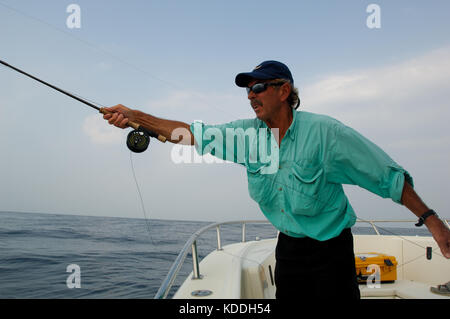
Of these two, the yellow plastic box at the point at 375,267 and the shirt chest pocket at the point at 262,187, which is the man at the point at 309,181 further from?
the yellow plastic box at the point at 375,267

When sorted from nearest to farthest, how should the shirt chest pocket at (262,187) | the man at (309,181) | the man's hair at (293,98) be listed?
the man at (309,181) < the shirt chest pocket at (262,187) < the man's hair at (293,98)

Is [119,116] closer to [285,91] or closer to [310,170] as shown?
[285,91]

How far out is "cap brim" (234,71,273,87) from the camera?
5.87ft

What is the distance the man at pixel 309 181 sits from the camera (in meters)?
1.49

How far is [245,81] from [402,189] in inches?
39.1

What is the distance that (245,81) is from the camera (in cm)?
187

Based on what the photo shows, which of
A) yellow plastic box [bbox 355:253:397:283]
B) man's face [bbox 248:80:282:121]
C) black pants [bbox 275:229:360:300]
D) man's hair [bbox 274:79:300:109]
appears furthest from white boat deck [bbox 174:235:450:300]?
man's hair [bbox 274:79:300:109]

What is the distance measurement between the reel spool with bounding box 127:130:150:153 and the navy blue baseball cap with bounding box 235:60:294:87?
2.29ft

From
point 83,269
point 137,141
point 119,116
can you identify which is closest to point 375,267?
point 137,141

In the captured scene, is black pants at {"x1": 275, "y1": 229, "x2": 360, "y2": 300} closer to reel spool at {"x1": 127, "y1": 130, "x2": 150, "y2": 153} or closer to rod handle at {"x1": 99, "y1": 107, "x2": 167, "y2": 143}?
rod handle at {"x1": 99, "y1": 107, "x2": 167, "y2": 143}

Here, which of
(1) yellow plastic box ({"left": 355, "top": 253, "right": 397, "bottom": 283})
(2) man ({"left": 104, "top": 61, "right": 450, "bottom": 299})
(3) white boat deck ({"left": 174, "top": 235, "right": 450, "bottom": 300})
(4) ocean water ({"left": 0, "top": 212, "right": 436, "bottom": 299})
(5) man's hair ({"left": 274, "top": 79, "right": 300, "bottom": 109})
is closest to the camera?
(2) man ({"left": 104, "top": 61, "right": 450, "bottom": 299})

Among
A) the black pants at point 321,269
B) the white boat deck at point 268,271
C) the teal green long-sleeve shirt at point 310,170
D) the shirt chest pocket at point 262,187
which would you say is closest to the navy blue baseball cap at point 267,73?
the teal green long-sleeve shirt at point 310,170
